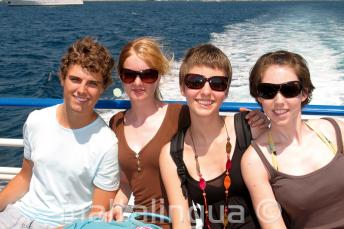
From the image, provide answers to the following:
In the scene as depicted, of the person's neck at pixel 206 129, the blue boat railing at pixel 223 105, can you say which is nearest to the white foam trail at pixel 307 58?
the blue boat railing at pixel 223 105

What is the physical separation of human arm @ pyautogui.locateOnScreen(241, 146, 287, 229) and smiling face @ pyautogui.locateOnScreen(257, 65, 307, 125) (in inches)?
8.0

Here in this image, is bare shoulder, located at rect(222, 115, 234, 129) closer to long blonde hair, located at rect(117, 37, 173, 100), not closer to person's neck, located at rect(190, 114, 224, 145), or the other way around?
person's neck, located at rect(190, 114, 224, 145)

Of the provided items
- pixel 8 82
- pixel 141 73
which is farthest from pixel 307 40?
pixel 141 73

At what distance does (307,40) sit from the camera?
16.8 meters

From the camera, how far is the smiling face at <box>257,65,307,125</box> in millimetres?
1986

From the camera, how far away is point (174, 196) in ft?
7.00

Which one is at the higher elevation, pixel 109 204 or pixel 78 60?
pixel 78 60

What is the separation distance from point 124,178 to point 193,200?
1.35ft

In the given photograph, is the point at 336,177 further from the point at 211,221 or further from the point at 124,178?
the point at 124,178

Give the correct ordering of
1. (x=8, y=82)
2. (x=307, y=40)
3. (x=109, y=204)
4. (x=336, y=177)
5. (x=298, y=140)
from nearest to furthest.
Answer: (x=336, y=177), (x=298, y=140), (x=109, y=204), (x=8, y=82), (x=307, y=40)

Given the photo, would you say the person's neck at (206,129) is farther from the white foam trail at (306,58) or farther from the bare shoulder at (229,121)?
the white foam trail at (306,58)

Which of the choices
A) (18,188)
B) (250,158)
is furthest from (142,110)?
(18,188)

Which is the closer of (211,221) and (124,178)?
(211,221)

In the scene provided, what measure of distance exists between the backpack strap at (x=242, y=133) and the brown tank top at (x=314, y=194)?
118 millimetres
